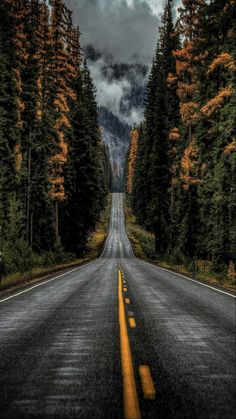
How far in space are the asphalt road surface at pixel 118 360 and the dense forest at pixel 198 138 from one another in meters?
12.5

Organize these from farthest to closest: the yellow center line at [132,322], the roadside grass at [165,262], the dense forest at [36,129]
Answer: the dense forest at [36,129], the roadside grass at [165,262], the yellow center line at [132,322]

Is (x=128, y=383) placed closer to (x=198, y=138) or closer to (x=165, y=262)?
(x=198, y=138)

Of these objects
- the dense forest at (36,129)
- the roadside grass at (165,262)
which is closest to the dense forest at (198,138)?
the roadside grass at (165,262)

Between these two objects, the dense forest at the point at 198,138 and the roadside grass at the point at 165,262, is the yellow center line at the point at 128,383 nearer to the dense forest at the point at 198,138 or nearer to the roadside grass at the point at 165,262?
the roadside grass at the point at 165,262

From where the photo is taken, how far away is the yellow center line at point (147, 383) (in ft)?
14.4

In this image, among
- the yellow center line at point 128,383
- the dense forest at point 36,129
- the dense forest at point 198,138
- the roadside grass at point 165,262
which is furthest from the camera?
the dense forest at point 36,129

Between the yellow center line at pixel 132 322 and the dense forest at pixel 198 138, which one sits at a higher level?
the dense forest at pixel 198 138

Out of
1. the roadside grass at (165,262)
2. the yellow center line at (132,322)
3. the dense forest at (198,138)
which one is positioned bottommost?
the yellow center line at (132,322)

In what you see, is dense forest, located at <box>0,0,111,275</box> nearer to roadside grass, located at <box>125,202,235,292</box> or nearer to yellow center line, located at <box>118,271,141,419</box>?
roadside grass, located at <box>125,202,235,292</box>

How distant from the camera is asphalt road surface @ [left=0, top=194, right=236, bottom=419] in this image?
412 cm

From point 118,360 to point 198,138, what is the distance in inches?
979

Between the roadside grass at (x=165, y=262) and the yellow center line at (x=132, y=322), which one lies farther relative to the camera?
the roadside grass at (x=165, y=262)

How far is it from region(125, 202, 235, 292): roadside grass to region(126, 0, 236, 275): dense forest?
71cm

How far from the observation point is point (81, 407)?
4082 millimetres
